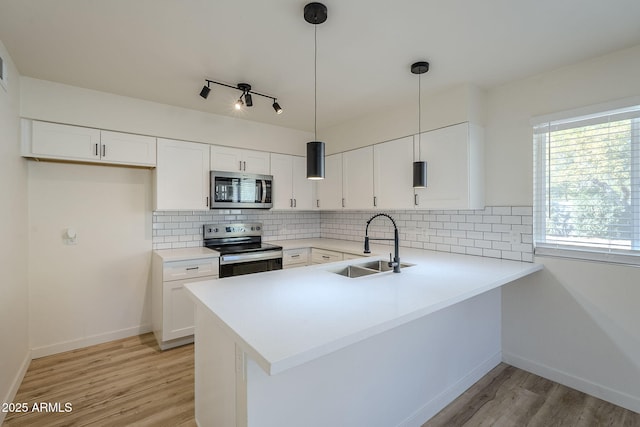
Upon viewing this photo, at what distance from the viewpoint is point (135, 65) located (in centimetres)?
230

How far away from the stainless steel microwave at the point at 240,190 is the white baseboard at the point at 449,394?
8.54 ft

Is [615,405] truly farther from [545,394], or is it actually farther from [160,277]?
[160,277]

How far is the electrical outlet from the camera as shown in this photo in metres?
2.59

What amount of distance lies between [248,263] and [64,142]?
1.98 metres

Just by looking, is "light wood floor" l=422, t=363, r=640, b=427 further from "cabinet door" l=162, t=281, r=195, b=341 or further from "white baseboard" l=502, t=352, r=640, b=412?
"cabinet door" l=162, t=281, r=195, b=341

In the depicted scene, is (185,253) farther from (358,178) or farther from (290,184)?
(358,178)

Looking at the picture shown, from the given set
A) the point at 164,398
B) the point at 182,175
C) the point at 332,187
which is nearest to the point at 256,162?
the point at 182,175

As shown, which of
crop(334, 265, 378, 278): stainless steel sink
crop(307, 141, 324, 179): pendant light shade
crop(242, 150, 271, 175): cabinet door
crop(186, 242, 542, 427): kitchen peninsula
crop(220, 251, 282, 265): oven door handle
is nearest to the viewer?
crop(186, 242, 542, 427): kitchen peninsula

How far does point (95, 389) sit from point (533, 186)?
3773 millimetres

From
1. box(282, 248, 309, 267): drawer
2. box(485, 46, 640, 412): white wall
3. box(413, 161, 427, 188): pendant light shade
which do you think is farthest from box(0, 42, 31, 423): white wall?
box(485, 46, 640, 412): white wall

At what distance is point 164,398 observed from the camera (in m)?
2.20

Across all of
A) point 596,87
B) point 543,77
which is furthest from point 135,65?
point 596,87

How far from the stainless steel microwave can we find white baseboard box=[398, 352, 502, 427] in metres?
→ 2.60

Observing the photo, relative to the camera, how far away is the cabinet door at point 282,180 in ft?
12.8
